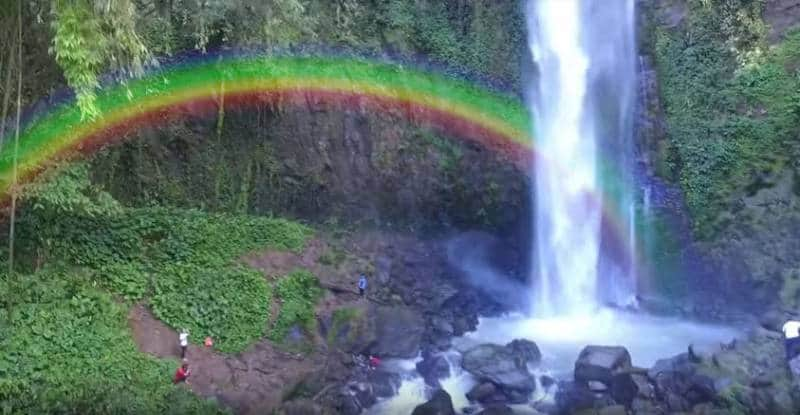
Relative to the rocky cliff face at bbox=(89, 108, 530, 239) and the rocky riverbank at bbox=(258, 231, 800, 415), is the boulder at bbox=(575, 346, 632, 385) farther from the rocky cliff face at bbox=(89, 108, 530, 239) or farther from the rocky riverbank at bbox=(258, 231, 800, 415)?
the rocky cliff face at bbox=(89, 108, 530, 239)

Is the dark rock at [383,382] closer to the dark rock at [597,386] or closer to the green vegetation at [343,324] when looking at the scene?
the green vegetation at [343,324]

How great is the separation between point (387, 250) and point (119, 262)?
6628 millimetres

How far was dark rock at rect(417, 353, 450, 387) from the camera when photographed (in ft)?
39.2

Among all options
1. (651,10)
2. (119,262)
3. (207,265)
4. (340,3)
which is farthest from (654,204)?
(119,262)

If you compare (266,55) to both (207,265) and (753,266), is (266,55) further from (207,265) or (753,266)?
(753,266)

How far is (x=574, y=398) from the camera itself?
10.8m

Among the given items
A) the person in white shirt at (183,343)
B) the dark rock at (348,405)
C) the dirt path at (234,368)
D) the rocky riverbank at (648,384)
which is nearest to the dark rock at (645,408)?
the rocky riverbank at (648,384)

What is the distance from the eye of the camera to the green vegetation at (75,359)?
845 centimetres

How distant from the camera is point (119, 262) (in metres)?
11.5

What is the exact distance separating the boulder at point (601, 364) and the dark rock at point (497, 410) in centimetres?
158

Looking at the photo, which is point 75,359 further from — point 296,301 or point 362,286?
point 362,286

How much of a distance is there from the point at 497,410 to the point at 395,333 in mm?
3147

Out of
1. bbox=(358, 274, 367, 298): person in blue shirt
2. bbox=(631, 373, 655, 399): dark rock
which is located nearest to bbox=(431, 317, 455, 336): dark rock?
bbox=(358, 274, 367, 298): person in blue shirt

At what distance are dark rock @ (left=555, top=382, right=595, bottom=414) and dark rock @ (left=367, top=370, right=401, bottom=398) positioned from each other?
275cm
